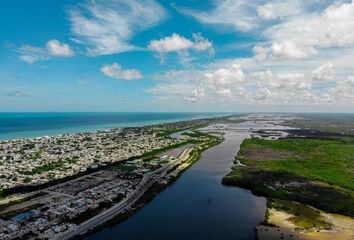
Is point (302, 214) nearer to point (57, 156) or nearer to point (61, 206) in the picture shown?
point (61, 206)

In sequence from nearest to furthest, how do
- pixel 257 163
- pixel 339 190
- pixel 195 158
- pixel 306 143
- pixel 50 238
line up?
1. pixel 50 238
2. pixel 339 190
3. pixel 257 163
4. pixel 195 158
5. pixel 306 143

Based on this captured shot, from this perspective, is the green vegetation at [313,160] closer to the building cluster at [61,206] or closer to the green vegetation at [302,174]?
the green vegetation at [302,174]

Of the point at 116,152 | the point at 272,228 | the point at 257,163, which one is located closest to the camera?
the point at 272,228

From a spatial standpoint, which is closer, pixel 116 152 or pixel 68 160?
pixel 68 160

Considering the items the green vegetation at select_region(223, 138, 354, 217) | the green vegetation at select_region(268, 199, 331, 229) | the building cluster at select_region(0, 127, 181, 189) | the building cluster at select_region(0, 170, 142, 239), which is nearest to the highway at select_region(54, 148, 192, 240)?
the building cluster at select_region(0, 170, 142, 239)

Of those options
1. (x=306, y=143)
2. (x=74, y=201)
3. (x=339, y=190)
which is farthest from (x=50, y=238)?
(x=306, y=143)

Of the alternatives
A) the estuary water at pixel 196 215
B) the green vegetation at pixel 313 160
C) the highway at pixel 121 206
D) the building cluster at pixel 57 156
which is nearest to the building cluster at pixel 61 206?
the highway at pixel 121 206

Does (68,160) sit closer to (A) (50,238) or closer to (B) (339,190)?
(A) (50,238)
